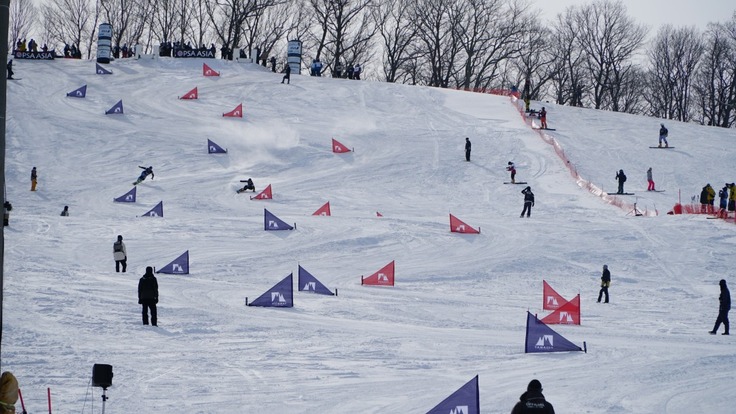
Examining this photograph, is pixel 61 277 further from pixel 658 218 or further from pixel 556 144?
pixel 556 144

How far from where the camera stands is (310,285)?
67.7 feet

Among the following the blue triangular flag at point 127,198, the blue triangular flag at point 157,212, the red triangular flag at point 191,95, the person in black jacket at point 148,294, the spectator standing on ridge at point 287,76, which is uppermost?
the spectator standing on ridge at point 287,76

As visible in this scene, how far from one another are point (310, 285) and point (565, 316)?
5.58 m

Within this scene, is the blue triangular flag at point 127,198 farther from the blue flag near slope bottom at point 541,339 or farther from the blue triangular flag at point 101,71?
the blue triangular flag at point 101,71

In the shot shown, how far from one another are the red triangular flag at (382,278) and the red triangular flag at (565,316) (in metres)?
4.98

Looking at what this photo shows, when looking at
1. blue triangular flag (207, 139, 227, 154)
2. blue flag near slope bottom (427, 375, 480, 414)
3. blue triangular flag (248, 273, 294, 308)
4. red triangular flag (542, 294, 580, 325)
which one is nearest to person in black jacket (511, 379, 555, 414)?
blue flag near slope bottom (427, 375, 480, 414)

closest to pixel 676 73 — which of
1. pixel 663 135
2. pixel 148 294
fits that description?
pixel 663 135

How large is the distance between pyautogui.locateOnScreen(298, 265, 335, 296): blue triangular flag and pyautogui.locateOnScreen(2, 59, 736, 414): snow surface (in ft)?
1.30

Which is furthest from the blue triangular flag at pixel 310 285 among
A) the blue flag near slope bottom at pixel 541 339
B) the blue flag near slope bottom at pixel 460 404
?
the blue flag near slope bottom at pixel 460 404

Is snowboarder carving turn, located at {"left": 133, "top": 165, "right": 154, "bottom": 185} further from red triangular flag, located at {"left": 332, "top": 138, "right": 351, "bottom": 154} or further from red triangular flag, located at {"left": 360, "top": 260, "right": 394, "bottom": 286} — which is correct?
red triangular flag, located at {"left": 360, "top": 260, "right": 394, "bottom": 286}

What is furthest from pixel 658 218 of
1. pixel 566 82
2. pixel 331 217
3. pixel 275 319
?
pixel 566 82

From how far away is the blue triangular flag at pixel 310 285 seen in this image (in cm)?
2050

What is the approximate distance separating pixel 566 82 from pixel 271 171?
45556 millimetres

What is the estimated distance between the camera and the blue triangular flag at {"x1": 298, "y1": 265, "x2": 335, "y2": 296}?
20.5 meters
